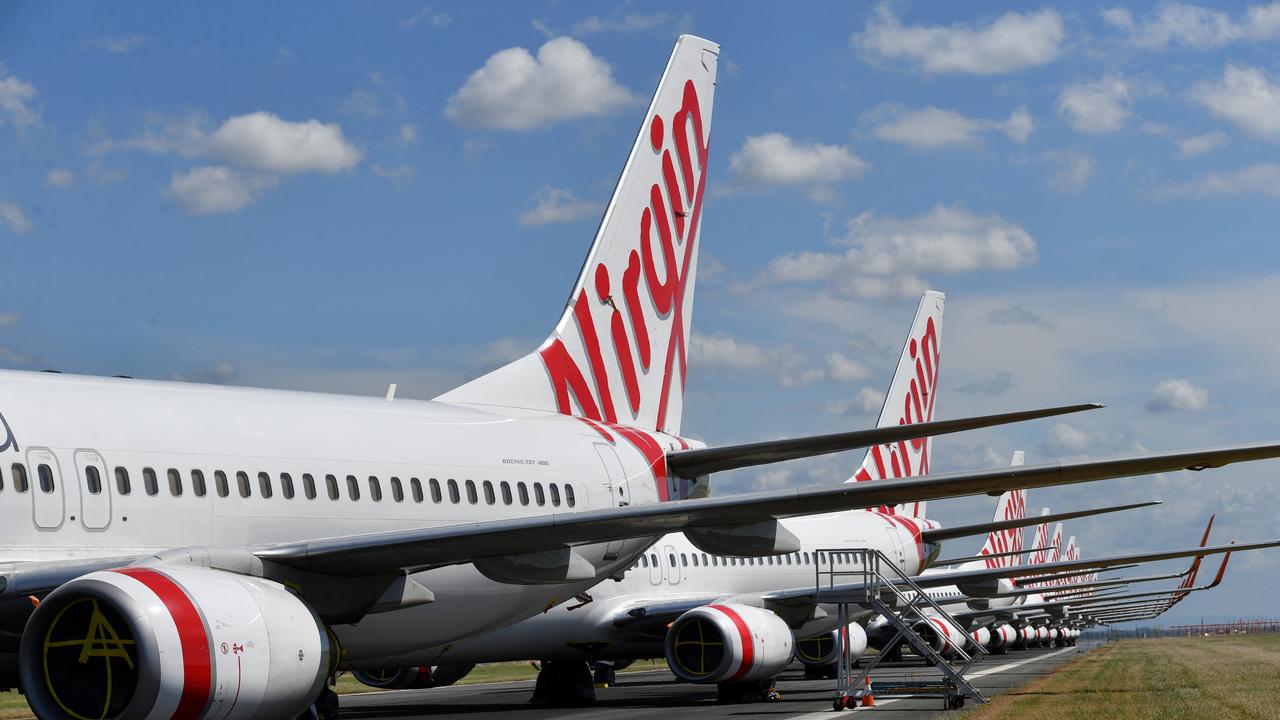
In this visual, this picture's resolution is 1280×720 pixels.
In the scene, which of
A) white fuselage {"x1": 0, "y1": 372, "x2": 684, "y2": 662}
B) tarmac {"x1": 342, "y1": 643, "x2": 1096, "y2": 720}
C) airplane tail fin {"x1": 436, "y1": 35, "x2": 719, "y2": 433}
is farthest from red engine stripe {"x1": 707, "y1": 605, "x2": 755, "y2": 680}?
white fuselage {"x1": 0, "y1": 372, "x2": 684, "y2": 662}

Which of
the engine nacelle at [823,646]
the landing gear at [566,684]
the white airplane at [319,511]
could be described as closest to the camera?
the white airplane at [319,511]

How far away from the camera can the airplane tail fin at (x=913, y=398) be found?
35938 mm

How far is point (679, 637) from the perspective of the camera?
71.5ft

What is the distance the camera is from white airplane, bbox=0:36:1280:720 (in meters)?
9.47

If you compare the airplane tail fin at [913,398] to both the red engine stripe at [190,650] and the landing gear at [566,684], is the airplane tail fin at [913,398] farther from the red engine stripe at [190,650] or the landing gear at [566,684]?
the red engine stripe at [190,650]

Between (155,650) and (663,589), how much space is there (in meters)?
15.7

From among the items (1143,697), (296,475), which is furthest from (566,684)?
(296,475)

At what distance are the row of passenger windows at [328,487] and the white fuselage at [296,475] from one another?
0.5 inches

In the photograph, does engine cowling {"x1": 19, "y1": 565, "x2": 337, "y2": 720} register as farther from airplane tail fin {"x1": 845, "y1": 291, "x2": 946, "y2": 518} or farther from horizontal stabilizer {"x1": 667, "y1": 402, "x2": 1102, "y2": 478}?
airplane tail fin {"x1": 845, "y1": 291, "x2": 946, "y2": 518}

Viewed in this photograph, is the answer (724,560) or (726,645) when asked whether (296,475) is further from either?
(724,560)

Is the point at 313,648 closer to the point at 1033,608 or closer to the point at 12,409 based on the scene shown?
the point at 12,409

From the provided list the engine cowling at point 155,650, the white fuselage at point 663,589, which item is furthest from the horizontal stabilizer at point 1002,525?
the engine cowling at point 155,650

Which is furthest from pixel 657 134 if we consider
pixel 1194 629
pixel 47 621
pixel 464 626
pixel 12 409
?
pixel 1194 629

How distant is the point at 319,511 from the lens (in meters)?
13.3
